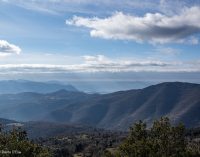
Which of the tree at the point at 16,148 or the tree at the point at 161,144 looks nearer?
the tree at the point at 16,148

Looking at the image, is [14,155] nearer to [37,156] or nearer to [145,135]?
[37,156]

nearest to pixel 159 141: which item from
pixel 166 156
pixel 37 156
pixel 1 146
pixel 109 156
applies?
pixel 166 156

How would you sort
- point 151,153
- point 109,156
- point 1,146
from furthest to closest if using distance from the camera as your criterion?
point 109,156
point 151,153
point 1,146

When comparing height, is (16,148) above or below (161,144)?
below

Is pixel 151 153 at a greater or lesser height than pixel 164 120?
lesser

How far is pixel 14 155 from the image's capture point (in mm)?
57938

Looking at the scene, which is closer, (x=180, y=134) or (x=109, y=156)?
(x=180, y=134)

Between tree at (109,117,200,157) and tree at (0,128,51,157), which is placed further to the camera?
tree at (109,117,200,157)

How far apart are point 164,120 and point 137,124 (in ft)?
19.0

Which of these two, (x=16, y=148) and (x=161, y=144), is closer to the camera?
(x=16, y=148)

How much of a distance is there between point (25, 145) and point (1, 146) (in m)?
4.69

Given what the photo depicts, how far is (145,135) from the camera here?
236 ft

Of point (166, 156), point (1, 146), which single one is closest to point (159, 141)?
point (166, 156)

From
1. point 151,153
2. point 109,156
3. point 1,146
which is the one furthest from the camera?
point 109,156
